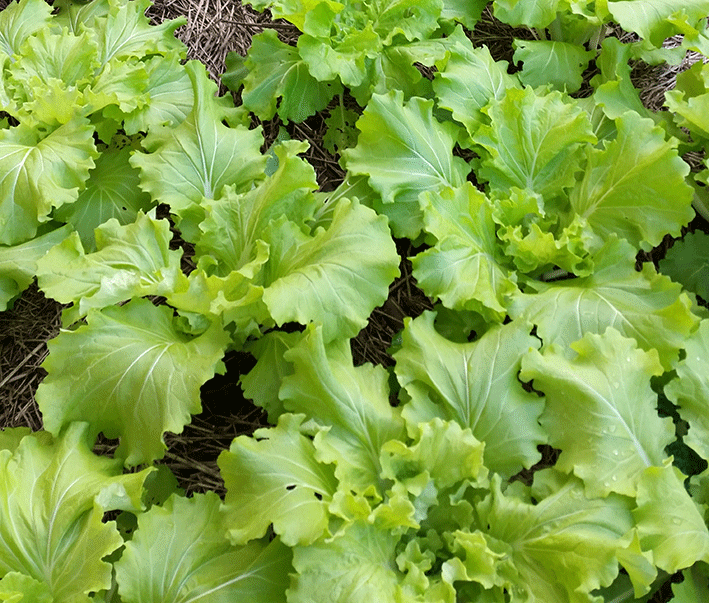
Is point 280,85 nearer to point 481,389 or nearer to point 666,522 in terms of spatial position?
point 481,389

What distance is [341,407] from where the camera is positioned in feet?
5.67

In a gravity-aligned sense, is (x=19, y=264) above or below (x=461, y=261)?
below

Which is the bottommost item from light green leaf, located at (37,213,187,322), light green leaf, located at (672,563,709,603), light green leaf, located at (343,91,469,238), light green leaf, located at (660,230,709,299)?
light green leaf, located at (672,563,709,603)

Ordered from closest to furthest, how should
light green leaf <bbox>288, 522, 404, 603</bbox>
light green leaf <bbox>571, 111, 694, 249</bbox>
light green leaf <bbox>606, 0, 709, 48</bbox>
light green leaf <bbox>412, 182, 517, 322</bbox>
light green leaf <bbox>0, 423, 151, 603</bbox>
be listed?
light green leaf <bbox>288, 522, 404, 603</bbox>
light green leaf <bbox>0, 423, 151, 603</bbox>
light green leaf <bbox>412, 182, 517, 322</bbox>
light green leaf <bbox>571, 111, 694, 249</bbox>
light green leaf <bbox>606, 0, 709, 48</bbox>

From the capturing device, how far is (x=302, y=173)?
1.97 metres

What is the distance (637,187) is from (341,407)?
46.9 inches

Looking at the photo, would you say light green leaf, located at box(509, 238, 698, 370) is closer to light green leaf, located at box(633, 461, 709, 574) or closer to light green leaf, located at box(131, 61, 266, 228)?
light green leaf, located at box(633, 461, 709, 574)

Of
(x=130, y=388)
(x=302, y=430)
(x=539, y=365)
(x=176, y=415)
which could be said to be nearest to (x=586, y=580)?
(x=539, y=365)

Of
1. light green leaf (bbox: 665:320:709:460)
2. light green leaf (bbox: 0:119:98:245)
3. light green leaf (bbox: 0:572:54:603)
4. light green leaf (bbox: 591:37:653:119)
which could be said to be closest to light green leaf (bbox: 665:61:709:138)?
light green leaf (bbox: 591:37:653:119)

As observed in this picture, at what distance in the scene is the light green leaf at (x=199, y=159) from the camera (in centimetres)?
218

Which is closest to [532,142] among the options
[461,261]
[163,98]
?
[461,261]

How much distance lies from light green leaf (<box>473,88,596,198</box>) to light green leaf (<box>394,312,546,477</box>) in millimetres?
652

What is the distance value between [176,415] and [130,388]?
182 millimetres

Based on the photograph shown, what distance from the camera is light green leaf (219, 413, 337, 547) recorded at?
1.48 metres
